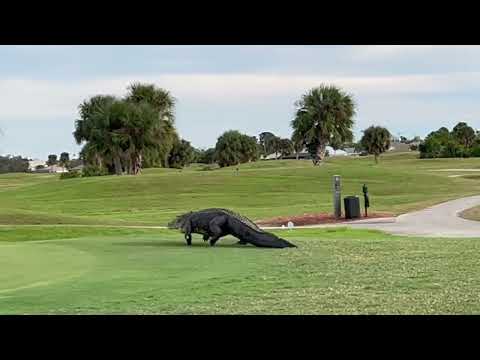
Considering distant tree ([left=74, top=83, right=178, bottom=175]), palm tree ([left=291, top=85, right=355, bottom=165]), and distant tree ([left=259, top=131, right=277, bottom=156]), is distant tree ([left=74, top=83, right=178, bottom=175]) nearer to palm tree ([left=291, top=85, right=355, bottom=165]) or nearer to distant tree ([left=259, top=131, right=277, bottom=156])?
palm tree ([left=291, top=85, right=355, bottom=165])

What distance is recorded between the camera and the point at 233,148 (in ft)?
301

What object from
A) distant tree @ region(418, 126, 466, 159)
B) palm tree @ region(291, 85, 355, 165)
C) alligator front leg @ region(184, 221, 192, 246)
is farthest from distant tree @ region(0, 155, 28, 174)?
alligator front leg @ region(184, 221, 192, 246)

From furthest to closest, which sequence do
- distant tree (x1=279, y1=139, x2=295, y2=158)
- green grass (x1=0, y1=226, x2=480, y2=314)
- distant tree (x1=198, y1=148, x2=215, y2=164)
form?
1. distant tree (x1=279, y1=139, x2=295, y2=158)
2. distant tree (x1=198, y1=148, x2=215, y2=164)
3. green grass (x1=0, y1=226, x2=480, y2=314)

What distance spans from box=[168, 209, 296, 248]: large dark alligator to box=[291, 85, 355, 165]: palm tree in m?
58.4

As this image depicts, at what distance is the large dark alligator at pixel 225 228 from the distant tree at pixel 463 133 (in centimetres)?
8958

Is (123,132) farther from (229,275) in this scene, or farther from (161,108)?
(229,275)

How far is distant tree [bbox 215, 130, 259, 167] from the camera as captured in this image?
298 feet

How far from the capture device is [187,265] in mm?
12188

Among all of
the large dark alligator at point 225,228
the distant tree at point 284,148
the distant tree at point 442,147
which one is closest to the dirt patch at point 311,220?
the large dark alligator at point 225,228
